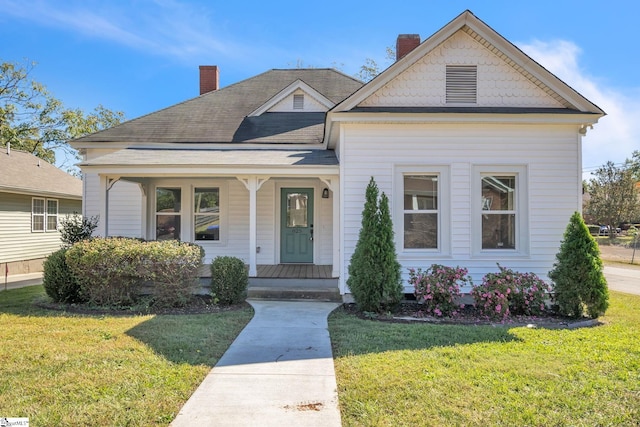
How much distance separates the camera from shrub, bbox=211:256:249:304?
23.7 feet

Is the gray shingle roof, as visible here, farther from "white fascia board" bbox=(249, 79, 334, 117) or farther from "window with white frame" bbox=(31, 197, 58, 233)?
"window with white frame" bbox=(31, 197, 58, 233)

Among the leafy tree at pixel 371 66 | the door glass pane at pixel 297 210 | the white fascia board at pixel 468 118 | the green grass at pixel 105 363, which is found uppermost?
the leafy tree at pixel 371 66

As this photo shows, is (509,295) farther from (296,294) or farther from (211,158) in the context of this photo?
(211,158)

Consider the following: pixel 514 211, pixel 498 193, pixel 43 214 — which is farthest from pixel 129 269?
pixel 43 214

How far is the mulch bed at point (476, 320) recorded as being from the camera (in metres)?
6.19

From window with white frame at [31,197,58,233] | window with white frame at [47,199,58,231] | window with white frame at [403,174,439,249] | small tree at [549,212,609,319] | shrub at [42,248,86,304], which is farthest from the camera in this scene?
window with white frame at [47,199,58,231]

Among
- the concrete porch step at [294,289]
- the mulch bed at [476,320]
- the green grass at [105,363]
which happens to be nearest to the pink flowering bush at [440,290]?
the mulch bed at [476,320]

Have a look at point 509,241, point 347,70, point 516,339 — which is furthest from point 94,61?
point 516,339

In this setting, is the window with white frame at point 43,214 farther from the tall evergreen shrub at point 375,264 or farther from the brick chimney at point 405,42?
the brick chimney at point 405,42

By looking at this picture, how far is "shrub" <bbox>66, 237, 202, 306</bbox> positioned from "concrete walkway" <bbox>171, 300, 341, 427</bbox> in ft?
6.30

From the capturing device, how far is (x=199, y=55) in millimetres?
15586

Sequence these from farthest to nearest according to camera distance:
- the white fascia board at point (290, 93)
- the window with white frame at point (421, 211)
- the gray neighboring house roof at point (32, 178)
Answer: the gray neighboring house roof at point (32, 178), the white fascia board at point (290, 93), the window with white frame at point (421, 211)

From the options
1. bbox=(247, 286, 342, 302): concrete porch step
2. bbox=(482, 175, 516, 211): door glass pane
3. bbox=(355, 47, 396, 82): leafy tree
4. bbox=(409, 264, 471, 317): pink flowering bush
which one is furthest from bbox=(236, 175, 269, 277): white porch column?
bbox=(355, 47, 396, 82): leafy tree

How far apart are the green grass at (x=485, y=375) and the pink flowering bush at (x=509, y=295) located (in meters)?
0.75
